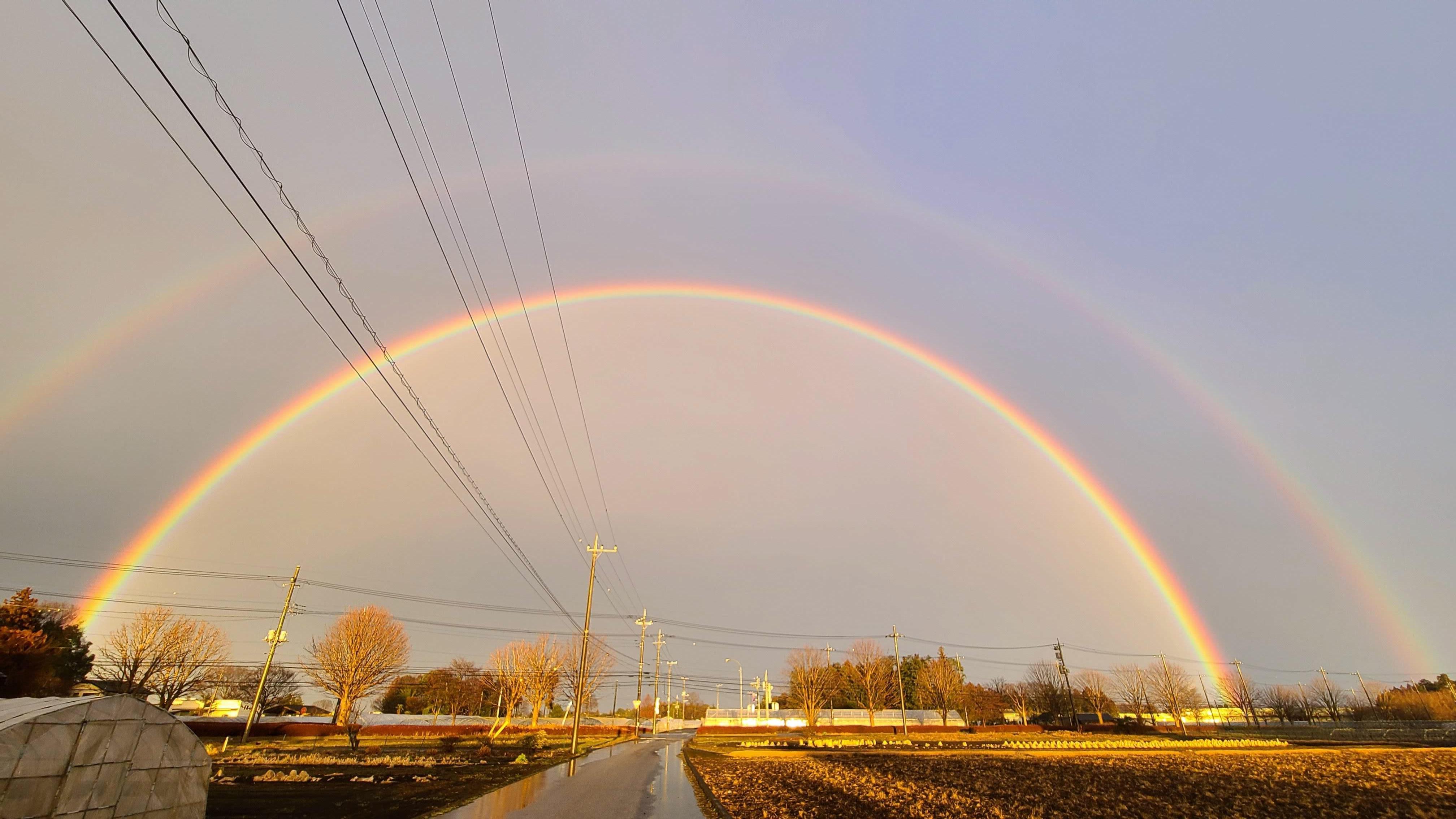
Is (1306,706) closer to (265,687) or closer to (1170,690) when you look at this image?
(1170,690)

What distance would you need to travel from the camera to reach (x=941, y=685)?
334ft

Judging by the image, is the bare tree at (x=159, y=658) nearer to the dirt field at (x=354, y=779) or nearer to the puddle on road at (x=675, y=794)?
the dirt field at (x=354, y=779)

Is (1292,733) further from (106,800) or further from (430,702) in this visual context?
(430,702)

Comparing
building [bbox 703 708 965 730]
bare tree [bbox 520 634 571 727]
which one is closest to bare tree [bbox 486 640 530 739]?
bare tree [bbox 520 634 571 727]

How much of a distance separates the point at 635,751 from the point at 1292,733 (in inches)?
3059

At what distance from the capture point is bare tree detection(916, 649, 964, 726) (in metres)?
101

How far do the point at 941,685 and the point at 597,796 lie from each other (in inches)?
3734

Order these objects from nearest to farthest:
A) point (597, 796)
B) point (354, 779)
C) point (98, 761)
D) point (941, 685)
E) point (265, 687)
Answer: point (98, 761) < point (597, 796) < point (354, 779) < point (265, 687) < point (941, 685)

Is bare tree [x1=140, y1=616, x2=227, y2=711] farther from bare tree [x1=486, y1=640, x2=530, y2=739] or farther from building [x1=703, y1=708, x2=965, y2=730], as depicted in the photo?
building [x1=703, y1=708, x2=965, y2=730]

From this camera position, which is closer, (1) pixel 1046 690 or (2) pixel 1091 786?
(2) pixel 1091 786

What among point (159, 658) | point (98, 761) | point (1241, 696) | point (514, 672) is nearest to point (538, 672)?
point (514, 672)

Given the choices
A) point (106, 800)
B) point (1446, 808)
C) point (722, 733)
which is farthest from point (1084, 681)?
point (106, 800)

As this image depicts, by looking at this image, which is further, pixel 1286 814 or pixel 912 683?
pixel 912 683

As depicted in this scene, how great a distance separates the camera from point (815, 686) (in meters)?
97.9
